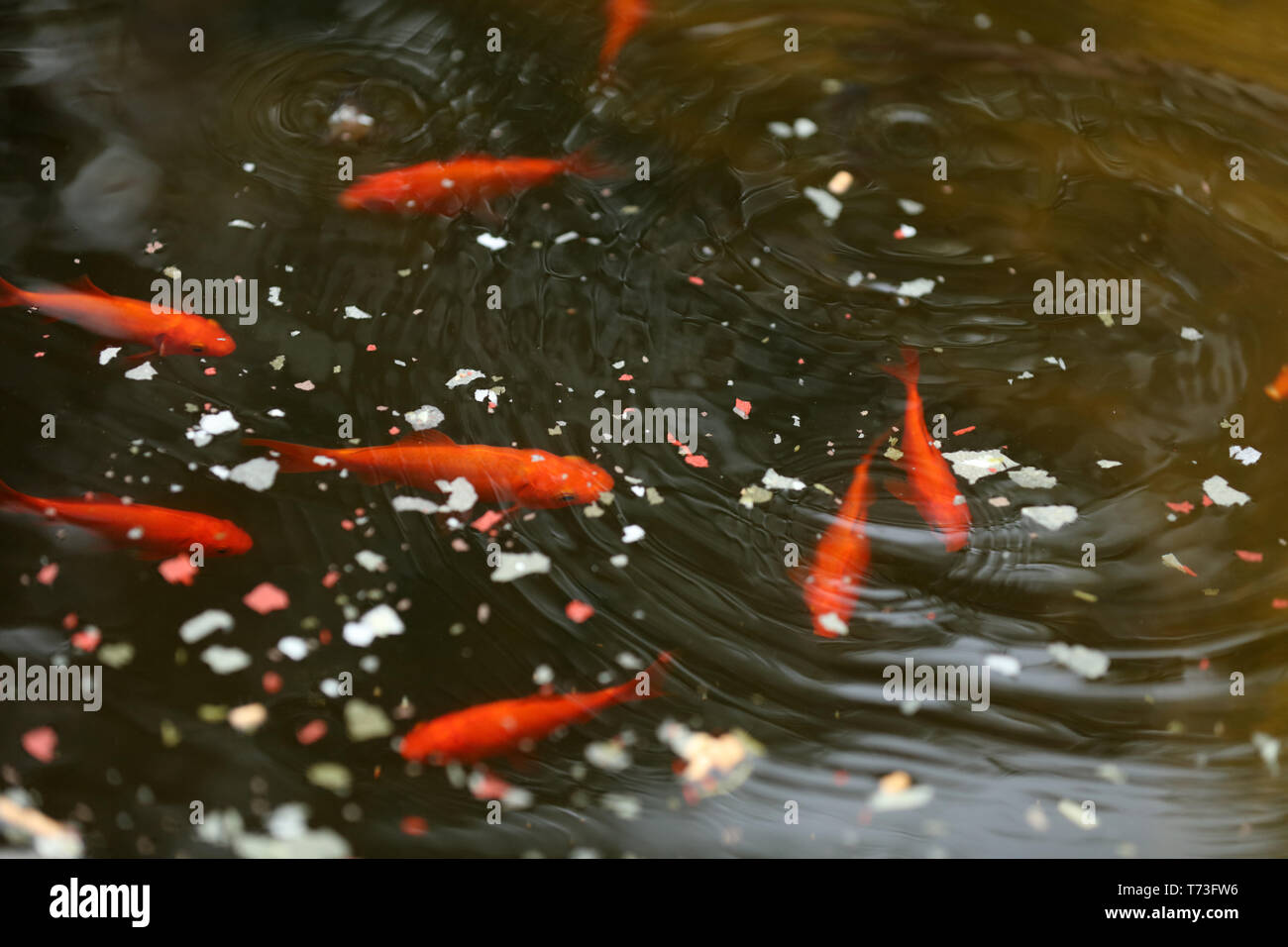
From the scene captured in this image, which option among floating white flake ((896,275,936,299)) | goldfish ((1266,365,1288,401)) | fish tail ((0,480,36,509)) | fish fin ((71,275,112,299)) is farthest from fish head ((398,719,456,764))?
goldfish ((1266,365,1288,401))

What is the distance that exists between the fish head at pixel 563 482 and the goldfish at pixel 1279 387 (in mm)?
1042

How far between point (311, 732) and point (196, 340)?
0.68m

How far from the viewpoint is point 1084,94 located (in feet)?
7.10

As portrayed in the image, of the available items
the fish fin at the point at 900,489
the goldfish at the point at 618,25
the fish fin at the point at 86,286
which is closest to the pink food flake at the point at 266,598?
the fish fin at the point at 86,286

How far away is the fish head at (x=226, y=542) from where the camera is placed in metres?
1.50

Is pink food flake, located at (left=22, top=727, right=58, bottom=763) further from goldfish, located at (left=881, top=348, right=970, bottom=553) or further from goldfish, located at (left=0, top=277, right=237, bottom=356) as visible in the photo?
goldfish, located at (left=881, top=348, right=970, bottom=553)

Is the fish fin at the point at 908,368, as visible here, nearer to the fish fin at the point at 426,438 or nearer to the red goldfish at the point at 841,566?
the red goldfish at the point at 841,566

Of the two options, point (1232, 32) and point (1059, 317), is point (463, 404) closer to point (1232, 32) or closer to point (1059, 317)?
point (1059, 317)

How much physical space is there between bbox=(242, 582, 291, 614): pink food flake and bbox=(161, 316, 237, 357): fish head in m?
0.42

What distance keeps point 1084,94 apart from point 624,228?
98 centimetres

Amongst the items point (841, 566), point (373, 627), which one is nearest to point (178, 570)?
point (373, 627)

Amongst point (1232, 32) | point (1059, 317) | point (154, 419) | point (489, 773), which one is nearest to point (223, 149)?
point (154, 419)

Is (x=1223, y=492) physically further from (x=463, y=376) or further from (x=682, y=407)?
(x=463, y=376)

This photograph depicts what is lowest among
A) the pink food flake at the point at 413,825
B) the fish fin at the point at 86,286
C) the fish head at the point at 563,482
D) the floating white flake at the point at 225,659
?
the pink food flake at the point at 413,825
